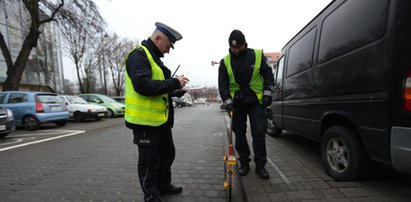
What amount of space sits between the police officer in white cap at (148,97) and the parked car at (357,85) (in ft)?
5.77

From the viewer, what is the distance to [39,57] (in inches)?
1081

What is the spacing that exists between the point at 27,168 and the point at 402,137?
5.10 metres

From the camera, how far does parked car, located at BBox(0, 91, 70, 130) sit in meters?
8.65

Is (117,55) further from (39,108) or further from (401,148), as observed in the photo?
(401,148)

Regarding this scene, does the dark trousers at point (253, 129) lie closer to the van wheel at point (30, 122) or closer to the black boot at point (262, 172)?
the black boot at point (262, 172)

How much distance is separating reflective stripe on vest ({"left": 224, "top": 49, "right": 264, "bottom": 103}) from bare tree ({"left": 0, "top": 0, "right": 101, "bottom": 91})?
49.3 ft

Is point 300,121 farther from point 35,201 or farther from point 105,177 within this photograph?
point 35,201

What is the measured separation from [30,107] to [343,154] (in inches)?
404

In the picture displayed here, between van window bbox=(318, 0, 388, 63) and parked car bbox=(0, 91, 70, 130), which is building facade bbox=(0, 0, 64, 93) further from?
van window bbox=(318, 0, 388, 63)

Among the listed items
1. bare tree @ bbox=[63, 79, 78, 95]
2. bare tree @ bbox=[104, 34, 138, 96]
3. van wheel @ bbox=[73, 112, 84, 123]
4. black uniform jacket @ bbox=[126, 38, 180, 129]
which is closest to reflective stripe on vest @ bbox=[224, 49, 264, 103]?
black uniform jacket @ bbox=[126, 38, 180, 129]

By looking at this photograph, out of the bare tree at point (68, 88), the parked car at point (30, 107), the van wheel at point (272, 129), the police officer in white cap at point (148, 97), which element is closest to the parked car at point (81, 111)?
the parked car at point (30, 107)

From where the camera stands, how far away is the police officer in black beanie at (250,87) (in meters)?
2.91

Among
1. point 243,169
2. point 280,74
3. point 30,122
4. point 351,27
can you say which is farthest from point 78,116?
point 351,27

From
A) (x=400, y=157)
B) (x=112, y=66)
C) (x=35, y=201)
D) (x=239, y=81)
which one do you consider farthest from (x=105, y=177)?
(x=112, y=66)
